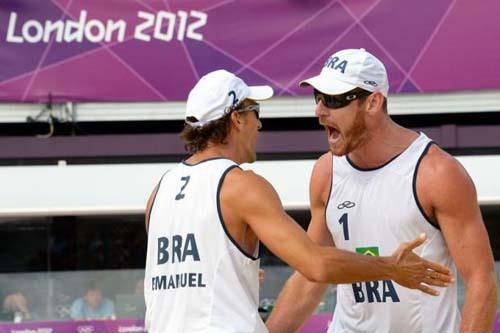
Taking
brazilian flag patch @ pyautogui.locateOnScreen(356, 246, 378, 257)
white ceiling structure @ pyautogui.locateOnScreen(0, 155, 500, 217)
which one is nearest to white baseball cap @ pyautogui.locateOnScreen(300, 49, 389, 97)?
brazilian flag patch @ pyautogui.locateOnScreen(356, 246, 378, 257)

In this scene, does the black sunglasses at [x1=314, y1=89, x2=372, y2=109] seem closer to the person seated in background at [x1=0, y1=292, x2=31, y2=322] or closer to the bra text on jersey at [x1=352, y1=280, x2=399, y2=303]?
the bra text on jersey at [x1=352, y1=280, x2=399, y2=303]

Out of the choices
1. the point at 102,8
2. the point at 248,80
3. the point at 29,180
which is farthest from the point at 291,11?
the point at 29,180

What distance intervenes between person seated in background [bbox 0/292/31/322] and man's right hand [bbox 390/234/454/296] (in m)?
5.55

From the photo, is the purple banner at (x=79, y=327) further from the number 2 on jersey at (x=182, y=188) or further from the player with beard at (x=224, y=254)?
the number 2 on jersey at (x=182, y=188)

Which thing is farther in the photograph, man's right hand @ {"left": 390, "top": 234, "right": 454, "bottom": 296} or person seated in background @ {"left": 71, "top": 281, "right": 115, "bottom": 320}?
person seated in background @ {"left": 71, "top": 281, "right": 115, "bottom": 320}

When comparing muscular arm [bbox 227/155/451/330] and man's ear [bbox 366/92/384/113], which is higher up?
man's ear [bbox 366/92/384/113]

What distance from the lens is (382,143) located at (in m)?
5.44

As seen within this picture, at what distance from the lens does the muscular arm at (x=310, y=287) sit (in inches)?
223

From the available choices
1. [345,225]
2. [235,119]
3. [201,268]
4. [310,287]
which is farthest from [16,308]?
[201,268]

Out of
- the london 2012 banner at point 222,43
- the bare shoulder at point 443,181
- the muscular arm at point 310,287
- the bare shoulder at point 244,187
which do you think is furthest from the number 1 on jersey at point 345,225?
the london 2012 banner at point 222,43

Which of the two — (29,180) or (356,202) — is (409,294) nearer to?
(356,202)

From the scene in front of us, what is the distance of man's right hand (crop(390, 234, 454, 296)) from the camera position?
4875 millimetres

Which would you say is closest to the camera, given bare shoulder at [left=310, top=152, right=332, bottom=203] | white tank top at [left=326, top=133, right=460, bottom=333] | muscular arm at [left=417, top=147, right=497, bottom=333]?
muscular arm at [left=417, top=147, right=497, bottom=333]

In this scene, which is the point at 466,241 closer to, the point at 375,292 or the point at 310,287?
the point at 375,292
